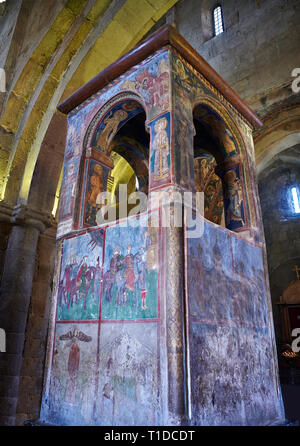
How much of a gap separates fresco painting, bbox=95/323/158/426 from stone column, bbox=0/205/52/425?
314 centimetres

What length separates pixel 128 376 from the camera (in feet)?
11.5

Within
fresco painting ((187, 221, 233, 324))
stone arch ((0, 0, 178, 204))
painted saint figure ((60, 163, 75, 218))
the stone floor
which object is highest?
stone arch ((0, 0, 178, 204))

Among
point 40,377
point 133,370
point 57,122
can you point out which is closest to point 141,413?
point 133,370

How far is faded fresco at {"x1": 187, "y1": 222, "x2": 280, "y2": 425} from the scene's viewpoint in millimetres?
3420

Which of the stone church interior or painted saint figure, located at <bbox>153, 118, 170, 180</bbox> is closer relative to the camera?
the stone church interior

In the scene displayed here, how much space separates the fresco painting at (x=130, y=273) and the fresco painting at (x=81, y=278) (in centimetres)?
18

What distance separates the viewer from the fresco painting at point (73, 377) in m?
3.83

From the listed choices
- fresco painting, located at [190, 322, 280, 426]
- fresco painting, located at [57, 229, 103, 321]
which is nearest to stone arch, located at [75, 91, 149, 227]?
fresco painting, located at [57, 229, 103, 321]

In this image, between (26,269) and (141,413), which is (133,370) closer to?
(141,413)

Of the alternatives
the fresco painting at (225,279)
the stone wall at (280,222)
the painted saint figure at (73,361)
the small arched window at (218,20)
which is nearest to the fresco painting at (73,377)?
the painted saint figure at (73,361)

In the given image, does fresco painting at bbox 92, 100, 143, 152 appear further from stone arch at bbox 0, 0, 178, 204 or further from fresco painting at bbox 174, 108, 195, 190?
stone arch at bbox 0, 0, 178, 204

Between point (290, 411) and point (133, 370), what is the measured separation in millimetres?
4226

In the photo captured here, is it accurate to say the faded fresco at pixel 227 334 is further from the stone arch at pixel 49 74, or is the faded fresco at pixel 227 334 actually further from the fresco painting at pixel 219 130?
the stone arch at pixel 49 74

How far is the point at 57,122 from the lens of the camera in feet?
24.0
